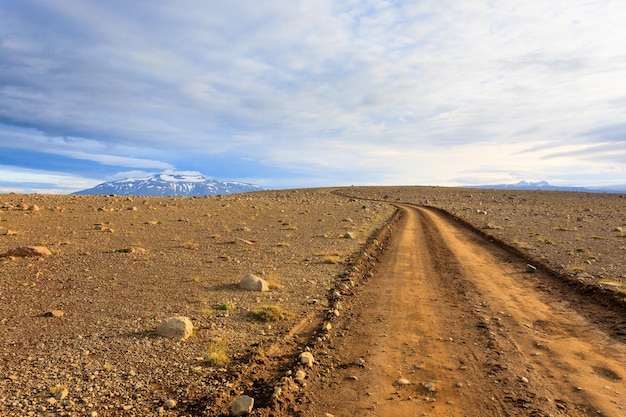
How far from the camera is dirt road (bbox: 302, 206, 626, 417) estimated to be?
5695 millimetres

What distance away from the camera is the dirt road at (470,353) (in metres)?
5.70

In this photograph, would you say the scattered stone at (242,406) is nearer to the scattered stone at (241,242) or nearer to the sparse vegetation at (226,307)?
the sparse vegetation at (226,307)

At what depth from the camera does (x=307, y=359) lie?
6.91 meters

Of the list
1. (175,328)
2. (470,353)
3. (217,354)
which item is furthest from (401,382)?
(175,328)

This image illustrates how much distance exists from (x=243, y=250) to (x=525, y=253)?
1297 cm

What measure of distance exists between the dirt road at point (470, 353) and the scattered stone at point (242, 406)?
80 centimetres

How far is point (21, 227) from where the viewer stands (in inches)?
843

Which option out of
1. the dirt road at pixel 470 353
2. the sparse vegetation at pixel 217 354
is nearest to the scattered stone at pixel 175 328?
the sparse vegetation at pixel 217 354

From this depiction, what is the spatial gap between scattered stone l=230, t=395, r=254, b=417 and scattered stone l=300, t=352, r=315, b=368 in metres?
1.48

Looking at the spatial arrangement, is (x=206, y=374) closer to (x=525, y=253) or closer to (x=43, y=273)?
(x=43, y=273)

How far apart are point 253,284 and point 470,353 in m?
6.51

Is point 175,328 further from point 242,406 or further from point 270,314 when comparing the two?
point 242,406

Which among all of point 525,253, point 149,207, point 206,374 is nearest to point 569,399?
point 206,374

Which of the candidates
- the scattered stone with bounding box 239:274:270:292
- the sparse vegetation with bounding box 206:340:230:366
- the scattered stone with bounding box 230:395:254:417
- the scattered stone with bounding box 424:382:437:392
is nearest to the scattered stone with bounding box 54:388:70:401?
the sparse vegetation with bounding box 206:340:230:366
